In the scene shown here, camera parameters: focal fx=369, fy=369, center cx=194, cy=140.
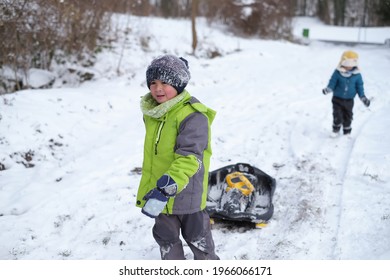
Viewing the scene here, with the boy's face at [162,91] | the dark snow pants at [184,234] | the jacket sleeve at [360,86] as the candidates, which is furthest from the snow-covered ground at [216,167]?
the boy's face at [162,91]

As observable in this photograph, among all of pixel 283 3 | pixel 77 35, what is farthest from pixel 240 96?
pixel 283 3

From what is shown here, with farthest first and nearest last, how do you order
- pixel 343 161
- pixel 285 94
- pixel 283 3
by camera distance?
pixel 283 3 → pixel 285 94 → pixel 343 161

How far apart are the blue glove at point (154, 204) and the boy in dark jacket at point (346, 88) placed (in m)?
4.44

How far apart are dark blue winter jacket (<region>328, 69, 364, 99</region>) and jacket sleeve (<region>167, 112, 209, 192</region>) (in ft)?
13.3

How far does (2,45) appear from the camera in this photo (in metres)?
7.38

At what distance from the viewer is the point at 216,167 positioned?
5.05m

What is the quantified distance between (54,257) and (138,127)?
12.7 ft

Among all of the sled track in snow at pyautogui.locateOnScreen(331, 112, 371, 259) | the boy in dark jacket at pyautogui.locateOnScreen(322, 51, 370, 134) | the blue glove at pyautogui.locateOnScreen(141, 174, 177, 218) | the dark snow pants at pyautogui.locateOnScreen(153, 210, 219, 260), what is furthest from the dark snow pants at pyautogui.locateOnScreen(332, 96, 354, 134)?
the blue glove at pyautogui.locateOnScreen(141, 174, 177, 218)

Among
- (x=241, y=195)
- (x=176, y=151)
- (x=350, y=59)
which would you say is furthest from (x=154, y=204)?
(x=350, y=59)

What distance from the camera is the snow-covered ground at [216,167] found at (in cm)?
341

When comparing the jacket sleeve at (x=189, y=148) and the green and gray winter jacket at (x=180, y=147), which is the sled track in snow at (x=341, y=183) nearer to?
the green and gray winter jacket at (x=180, y=147)

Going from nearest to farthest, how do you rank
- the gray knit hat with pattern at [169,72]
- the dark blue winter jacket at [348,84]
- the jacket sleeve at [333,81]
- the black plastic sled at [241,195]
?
the gray knit hat with pattern at [169,72] → the black plastic sled at [241,195] → the dark blue winter jacket at [348,84] → the jacket sleeve at [333,81]
